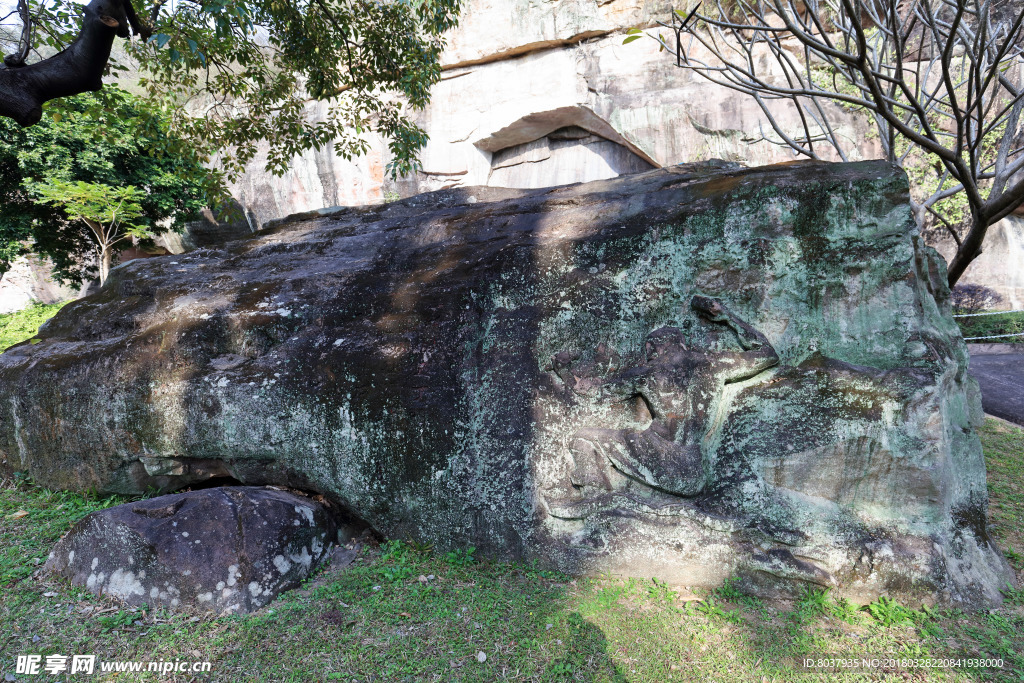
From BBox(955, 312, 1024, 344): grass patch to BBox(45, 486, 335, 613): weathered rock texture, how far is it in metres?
13.7

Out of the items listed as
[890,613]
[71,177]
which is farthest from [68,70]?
[71,177]

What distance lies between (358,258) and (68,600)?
3196mm

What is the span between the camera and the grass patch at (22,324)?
13.1 metres

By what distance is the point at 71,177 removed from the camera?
43.0ft

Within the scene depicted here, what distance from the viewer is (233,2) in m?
4.57

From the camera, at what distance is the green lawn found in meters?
2.98

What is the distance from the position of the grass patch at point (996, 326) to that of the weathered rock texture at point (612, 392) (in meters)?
9.67

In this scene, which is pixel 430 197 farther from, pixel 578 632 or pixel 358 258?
pixel 578 632

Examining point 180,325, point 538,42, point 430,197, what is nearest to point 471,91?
point 538,42

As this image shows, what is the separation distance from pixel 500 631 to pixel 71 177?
1523 centimetres

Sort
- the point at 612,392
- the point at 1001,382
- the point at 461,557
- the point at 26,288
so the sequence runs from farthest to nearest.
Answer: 1. the point at 26,288
2. the point at 1001,382
3. the point at 461,557
4. the point at 612,392

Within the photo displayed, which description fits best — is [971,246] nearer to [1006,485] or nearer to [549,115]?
[1006,485]

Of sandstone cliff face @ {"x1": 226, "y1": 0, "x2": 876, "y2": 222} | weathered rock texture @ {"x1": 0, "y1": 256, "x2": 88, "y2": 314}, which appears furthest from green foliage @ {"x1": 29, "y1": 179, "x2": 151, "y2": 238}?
weathered rock texture @ {"x1": 0, "y1": 256, "x2": 88, "y2": 314}

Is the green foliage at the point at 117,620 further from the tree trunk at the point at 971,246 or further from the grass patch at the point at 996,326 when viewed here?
the grass patch at the point at 996,326
